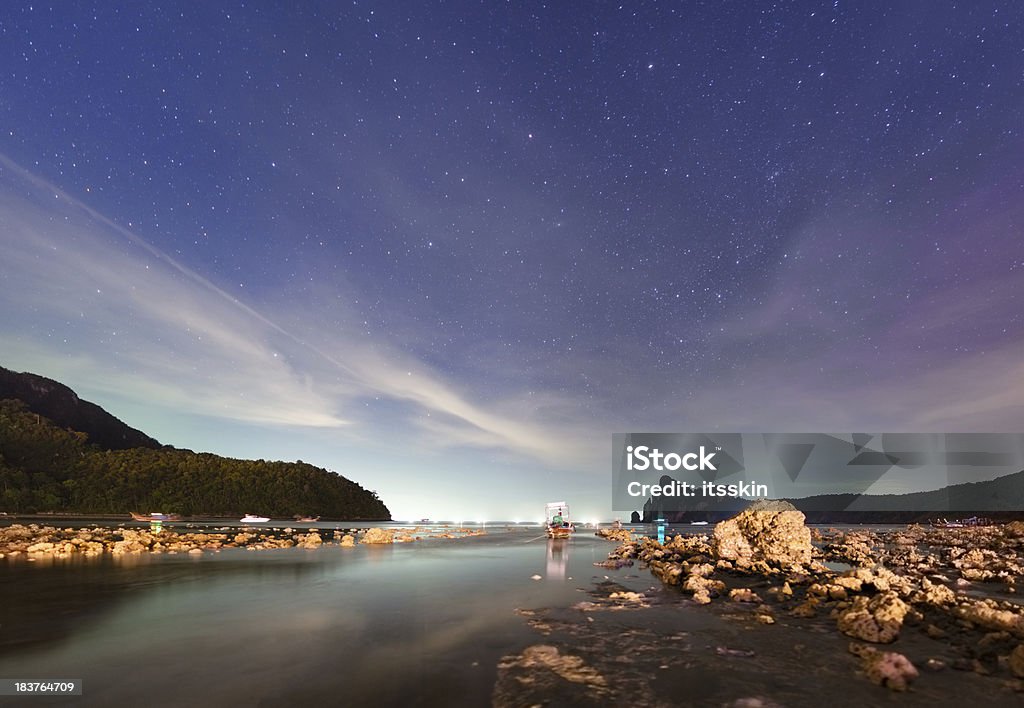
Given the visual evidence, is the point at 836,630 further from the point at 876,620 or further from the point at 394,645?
the point at 394,645

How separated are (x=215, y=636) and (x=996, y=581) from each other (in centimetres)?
3951

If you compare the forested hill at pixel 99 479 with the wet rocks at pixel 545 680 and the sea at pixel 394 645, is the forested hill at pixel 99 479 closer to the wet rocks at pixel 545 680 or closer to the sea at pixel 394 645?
the sea at pixel 394 645

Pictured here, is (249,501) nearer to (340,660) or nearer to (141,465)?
(141,465)

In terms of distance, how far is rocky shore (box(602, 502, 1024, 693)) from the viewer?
476 inches

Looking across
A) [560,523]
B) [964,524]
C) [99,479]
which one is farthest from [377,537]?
[99,479]

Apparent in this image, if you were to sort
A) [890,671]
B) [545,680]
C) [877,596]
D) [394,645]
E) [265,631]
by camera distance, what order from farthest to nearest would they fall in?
[877,596]
[265,631]
[394,645]
[545,680]
[890,671]

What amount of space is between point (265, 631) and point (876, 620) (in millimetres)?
20637

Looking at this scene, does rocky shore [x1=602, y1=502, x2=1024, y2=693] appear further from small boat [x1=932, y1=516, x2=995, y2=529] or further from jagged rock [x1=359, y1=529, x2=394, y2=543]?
small boat [x1=932, y1=516, x2=995, y2=529]

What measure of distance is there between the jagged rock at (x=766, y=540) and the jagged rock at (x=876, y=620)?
13980 millimetres

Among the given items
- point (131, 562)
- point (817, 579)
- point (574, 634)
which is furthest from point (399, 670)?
point (131, 562)

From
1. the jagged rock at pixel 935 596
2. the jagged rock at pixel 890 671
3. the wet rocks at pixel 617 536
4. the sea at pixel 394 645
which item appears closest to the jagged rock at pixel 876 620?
the sea at pixel 394 645

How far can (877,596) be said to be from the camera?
645 inches

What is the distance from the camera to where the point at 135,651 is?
44.0 ft

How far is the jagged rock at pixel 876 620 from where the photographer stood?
46.8 feet
